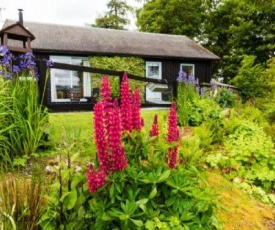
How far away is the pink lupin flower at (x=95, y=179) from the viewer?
1.71 metres

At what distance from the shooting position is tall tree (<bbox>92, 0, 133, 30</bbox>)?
29.6 meters

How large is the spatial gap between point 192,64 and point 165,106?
32.1ft

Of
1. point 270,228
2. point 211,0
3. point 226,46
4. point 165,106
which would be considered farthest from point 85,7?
point 270,228

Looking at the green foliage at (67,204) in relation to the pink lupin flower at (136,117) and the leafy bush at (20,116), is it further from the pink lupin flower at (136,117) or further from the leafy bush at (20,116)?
the leafy bush at (20,116)

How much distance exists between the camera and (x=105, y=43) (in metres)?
15.6

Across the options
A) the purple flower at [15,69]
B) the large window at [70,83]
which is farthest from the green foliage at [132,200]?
the large window at [70,83]

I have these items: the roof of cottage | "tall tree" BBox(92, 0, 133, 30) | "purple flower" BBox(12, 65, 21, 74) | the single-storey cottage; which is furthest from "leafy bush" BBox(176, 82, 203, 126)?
"tall tree" BBox(92, 0, 133, 30)

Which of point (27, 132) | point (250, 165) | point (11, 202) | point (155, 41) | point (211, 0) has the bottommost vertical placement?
point (250, 165)

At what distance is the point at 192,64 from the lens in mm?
17188

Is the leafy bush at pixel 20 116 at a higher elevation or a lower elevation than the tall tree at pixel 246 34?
lower

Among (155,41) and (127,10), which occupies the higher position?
(127,10)

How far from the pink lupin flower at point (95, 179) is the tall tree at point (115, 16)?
29.5 m

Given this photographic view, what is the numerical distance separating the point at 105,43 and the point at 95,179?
47.8 ft

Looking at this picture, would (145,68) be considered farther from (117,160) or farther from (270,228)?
(117,160)
